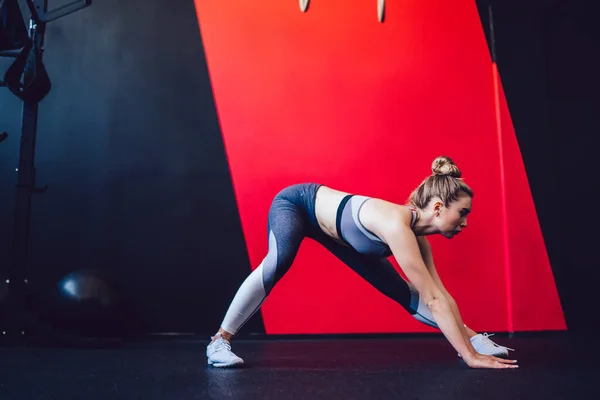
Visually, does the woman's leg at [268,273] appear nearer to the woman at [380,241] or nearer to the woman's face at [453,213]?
the woman at [380,241]

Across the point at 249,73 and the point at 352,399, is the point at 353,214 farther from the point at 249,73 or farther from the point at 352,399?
the point at 249,73

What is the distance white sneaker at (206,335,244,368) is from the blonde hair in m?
0.92

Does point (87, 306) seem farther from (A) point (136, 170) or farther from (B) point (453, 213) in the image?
(B) point (453, 213)

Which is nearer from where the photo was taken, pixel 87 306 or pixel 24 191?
pixel 87 306

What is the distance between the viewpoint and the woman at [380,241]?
1.86 metres

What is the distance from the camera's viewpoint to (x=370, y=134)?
11.6ft

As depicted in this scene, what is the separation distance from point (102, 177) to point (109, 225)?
32 cm

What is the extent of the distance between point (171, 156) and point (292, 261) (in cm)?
171

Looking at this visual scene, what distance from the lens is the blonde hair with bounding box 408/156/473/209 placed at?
197 cm

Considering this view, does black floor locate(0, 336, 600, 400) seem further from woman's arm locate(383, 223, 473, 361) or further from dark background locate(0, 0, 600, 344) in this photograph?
dark background locate(0, 0, 600, 344)

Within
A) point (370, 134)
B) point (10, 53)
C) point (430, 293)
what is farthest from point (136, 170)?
point (430, 293)

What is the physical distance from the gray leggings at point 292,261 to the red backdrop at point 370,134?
3.94ft

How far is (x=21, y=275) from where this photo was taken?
282cm

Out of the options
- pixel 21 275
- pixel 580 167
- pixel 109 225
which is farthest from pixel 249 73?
pixel 580 167
